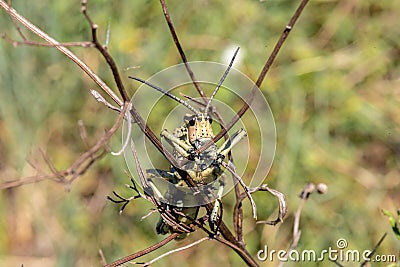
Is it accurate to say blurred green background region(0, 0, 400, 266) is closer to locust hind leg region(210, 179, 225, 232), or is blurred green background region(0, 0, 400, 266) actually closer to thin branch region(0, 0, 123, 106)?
locust hind leg region(210, 179, 225, 232)

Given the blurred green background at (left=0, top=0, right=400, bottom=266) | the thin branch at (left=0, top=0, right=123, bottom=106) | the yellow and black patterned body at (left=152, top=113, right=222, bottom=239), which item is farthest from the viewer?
the blurred green background at (left=0, top=0, right=400, bottom=266)

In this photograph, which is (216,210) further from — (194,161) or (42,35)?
(42,35)

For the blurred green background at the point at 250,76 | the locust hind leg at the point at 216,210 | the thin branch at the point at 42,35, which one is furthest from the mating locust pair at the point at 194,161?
the blurred green background at the point at 250,76

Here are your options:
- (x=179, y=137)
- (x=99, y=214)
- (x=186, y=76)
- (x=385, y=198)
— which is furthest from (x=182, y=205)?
(x=385, y=198)

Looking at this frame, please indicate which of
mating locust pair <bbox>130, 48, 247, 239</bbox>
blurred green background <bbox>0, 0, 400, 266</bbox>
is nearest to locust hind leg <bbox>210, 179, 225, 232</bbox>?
mating locust pair <bbox>130, 48, 247, 239</bbox>

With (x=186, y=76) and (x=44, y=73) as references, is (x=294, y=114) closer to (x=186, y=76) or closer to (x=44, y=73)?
(x=186, y=76)

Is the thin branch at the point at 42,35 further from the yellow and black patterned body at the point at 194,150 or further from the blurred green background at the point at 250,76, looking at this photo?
the blurred green background at the point at 250,76
